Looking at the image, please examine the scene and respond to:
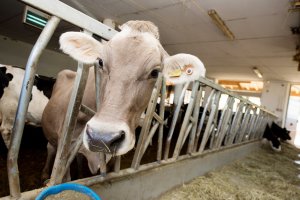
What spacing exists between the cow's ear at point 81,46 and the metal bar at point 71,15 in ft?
0.21

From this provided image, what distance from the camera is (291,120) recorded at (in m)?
12.7

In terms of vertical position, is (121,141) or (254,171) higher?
(121,141)

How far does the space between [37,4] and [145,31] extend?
0.64 m

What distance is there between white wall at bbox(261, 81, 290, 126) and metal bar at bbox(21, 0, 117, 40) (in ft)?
37.9

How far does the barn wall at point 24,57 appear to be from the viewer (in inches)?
417

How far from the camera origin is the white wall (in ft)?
36.6

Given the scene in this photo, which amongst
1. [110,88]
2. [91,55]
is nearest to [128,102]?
[110,88]

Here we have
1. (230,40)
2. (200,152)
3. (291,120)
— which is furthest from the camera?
(291,120)

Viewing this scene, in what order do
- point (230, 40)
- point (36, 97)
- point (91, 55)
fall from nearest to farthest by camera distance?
point (91, 55), point (36, 97), point (230, 40)

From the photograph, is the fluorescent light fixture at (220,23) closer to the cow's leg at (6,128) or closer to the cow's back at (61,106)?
the cow's back at (61,106)

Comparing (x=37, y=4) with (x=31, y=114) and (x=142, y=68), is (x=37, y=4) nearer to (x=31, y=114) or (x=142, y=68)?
(x=142, y=68)

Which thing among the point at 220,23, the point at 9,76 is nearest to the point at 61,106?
the point at 9,76

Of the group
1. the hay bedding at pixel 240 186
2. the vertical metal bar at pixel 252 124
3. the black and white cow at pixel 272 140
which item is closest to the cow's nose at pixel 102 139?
the hay bedding at pixel 240 186

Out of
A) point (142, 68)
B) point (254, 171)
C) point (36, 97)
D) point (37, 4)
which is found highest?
point (37, 4)
